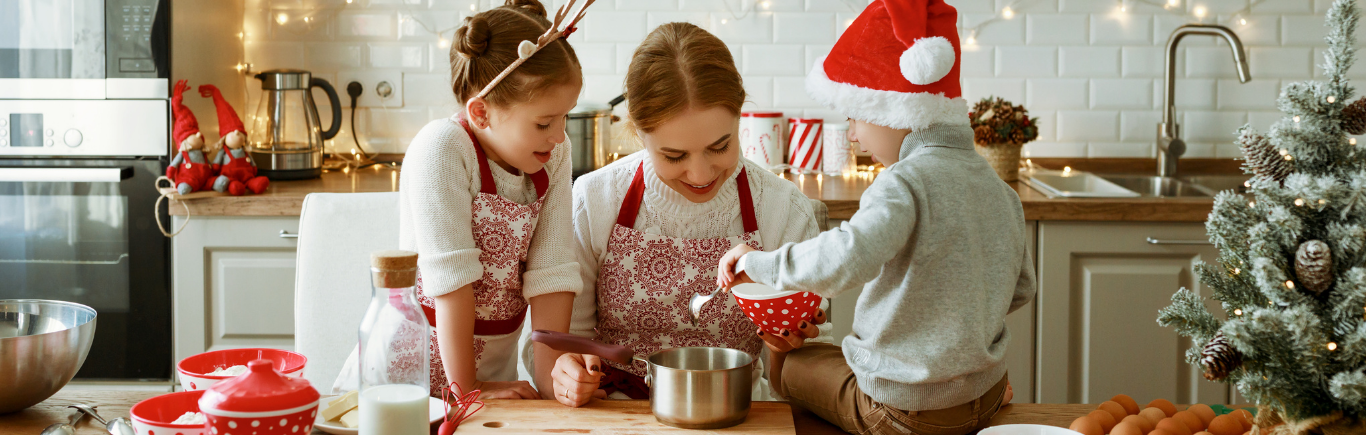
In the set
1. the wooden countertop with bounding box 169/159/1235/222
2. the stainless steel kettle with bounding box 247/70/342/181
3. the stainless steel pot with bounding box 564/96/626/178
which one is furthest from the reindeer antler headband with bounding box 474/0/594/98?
the stainless steel kettle with bounding box 247/70/342/181

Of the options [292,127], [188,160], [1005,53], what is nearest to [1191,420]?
[1005,53]

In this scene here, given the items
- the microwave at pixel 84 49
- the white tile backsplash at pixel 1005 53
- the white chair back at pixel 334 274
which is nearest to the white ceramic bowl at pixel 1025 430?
the white chair back at pixel 334 274

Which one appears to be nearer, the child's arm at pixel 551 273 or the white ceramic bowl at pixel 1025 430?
the white ceramic bowl at pixel 1025 430

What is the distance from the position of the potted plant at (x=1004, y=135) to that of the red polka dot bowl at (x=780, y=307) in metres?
1.59

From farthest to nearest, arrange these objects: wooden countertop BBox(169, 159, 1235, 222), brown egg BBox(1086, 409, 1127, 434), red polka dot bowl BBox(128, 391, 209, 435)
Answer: wooden countertop BBox(169, 159, 1235, 222) < brown egg BBox(1086, 409, 1127, 434) < red polka dot bowl BBox(128, 391, 209, 435)

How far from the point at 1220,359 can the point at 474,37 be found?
3.09ft

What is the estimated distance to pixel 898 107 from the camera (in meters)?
1.09

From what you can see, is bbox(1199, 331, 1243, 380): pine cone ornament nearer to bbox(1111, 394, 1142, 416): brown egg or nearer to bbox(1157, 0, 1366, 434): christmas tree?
bbox(1157, 0, 1366, 434): christmas tree

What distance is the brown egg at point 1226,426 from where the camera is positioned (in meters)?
1.01

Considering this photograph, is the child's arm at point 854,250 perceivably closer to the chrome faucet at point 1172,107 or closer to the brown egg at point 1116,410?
the brown egg at point 1116,410

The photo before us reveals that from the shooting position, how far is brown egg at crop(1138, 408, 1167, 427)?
3.37 feet

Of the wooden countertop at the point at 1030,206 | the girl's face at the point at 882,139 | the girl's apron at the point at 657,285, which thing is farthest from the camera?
the wooden countertop at the point at 1030,206

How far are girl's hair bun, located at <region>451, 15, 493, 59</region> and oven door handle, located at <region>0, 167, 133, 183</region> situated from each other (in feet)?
4.97

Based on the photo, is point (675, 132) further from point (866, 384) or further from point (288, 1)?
point (288, 1)
